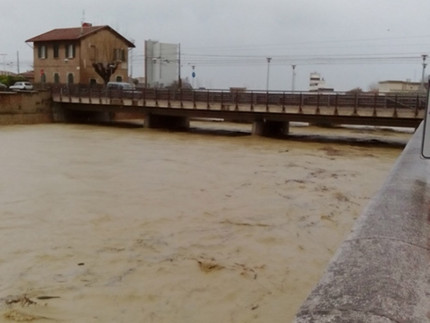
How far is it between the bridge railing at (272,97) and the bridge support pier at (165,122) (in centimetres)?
250

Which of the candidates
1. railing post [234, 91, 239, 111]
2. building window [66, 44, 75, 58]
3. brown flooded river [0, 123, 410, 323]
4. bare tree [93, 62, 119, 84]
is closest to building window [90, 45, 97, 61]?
bare tree [93, 62, 119, 84]

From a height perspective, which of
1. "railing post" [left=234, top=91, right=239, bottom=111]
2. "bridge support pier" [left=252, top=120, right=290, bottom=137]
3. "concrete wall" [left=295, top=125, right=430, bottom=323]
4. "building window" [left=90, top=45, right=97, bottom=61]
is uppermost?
"building window" [left=90, top=45, right=97, bottom=61]

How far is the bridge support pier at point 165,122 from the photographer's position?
128 feet

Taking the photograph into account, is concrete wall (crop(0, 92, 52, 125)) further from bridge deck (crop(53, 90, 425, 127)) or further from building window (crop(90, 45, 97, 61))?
building window (crop(90, 45, 97, 61))

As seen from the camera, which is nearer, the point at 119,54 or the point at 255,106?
the point at 255,106

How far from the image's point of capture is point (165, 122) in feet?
132

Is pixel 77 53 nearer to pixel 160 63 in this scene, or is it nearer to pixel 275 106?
pixel 160 63

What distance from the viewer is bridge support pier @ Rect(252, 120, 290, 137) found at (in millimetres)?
34094

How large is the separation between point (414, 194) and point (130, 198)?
941 centimetres

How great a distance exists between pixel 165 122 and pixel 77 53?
57.5 feet

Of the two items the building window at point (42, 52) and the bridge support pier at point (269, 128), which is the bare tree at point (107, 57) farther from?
the bridge support pier at point (269, 128)

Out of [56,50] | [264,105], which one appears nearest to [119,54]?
[56,50]

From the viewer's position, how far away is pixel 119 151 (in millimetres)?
25391

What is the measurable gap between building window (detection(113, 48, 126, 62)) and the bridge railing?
15.1 m
